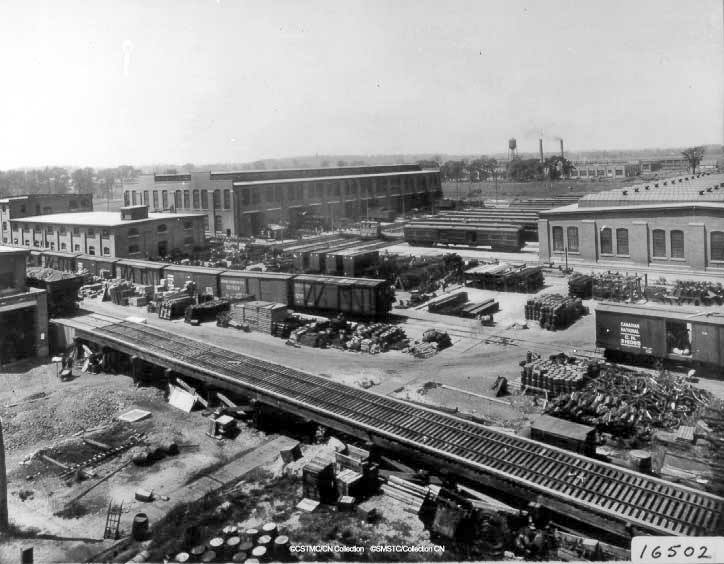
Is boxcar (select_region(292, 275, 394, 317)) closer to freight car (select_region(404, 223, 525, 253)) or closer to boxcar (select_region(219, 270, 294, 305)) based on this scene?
boxcar (select_region(219, 270, 294, 305))

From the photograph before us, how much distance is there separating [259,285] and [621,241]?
25149 millimetres

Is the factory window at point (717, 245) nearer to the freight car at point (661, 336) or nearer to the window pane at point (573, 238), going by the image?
the window pane at point (573, 238)

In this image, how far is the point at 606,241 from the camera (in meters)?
42.0

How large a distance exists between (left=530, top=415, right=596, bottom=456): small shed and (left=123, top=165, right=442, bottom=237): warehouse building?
50869mm

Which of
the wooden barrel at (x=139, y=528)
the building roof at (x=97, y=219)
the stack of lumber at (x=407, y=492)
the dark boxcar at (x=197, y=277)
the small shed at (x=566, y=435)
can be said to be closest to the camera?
the wooden barrel at (x=139, y=528)

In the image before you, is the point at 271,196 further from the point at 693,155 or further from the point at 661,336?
the point at 693,155

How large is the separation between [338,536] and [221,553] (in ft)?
7.85

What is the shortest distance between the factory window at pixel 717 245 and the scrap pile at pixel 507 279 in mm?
10728

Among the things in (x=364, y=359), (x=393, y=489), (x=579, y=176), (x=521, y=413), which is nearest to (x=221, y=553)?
(x=393, y=489)

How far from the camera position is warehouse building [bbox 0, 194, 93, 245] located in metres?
62.1

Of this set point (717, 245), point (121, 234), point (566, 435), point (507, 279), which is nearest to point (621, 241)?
point (717, 245)

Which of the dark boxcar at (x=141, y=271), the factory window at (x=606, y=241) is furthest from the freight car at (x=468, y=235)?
the dark boxcar at (x=141, y=271)

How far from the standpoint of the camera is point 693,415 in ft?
57.0

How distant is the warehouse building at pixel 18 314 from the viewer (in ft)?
85.8
